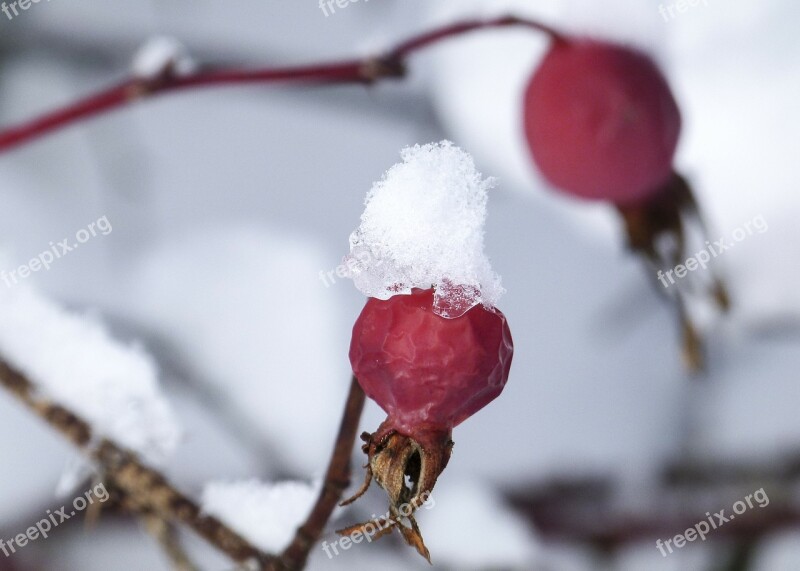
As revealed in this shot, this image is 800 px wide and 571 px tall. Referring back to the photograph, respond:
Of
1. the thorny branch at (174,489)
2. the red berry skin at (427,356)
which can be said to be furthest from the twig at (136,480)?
the red berry skin at (427,356)

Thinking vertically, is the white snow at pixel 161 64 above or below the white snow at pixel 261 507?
above

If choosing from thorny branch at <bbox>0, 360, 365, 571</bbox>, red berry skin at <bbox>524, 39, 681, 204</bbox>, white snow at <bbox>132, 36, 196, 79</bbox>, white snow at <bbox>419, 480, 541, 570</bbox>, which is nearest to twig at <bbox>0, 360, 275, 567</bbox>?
thorny branch at <bbox>0, 360, 365, 571</bbox>

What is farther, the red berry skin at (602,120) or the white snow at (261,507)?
the red berry skin at (602,120)

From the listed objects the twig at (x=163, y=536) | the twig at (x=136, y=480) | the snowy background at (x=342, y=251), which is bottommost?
the snowy background at (x=342, y=251)

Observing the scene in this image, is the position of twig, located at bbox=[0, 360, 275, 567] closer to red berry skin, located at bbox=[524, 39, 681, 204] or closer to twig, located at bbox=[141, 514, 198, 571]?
twig, located at bbox=[141, 514, 198, 571]

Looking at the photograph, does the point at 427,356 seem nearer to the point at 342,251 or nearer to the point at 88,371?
the point at 88,371

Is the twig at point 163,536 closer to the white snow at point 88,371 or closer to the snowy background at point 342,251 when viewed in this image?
the white snow at point 88,371

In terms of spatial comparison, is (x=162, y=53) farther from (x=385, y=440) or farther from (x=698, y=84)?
(x=698, y=84)
